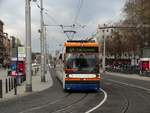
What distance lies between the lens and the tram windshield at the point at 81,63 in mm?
26688

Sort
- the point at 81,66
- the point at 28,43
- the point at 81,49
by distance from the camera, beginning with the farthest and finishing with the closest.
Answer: the point at 28,43 → the point at 81,49 → the point at 81,66

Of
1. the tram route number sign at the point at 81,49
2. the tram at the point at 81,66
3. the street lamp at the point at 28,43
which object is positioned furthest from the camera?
the street lamp at the point at 28,43

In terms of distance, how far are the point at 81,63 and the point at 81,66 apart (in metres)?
0.19

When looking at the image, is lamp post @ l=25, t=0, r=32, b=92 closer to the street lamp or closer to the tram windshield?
the street lamp

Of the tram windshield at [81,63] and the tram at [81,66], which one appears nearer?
the tram at [81,66]

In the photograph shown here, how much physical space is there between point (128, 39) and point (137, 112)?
65.5m

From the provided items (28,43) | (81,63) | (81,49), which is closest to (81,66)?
(81,63)

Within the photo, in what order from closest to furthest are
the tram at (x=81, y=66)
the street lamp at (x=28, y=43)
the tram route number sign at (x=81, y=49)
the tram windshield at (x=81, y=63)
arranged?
the tram at (x=81, y=66) < the tram windshield at (x=81, y=63) < the tram route number sign at (x=81, y=49) < the street lamp at (x=28, y=43)

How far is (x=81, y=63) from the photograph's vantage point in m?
26.8

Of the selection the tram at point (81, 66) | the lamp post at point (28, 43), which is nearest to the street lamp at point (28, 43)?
the lamp post at point (28, 43)

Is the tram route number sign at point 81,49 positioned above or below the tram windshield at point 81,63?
above

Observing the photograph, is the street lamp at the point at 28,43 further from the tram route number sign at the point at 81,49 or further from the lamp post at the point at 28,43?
the tram route number sign at the point at 81,49

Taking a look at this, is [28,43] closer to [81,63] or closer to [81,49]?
[81,49]

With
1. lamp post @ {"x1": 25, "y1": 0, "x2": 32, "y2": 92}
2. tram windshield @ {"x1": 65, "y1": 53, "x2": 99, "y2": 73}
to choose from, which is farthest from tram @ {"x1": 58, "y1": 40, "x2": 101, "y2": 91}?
lamp post @ {"x1": 25, "y1": 0, "x2": 32, "y2": 92}
